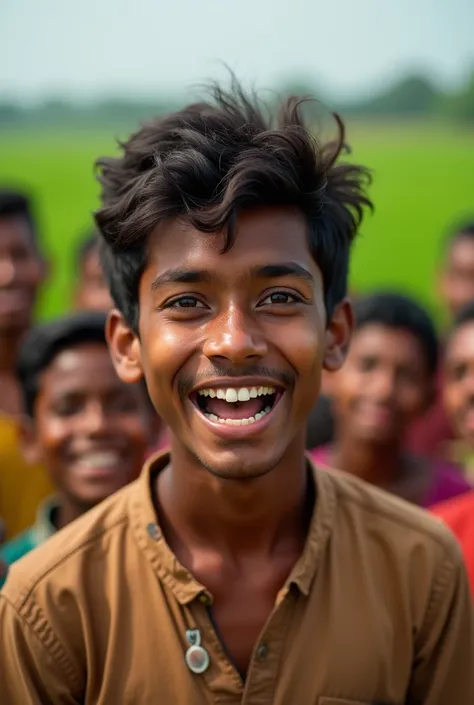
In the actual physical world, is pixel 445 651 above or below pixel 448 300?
below

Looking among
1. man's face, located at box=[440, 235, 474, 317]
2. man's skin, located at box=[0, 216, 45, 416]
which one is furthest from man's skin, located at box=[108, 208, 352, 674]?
man's face, located at box=[440, 235, 474, 317]

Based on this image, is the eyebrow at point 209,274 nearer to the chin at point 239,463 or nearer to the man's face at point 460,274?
the chin at point 239,463

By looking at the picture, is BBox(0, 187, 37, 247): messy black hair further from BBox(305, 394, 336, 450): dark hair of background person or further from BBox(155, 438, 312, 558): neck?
BBox(155, 438, 312, 558): neck

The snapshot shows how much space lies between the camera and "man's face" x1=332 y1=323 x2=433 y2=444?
11.9ft

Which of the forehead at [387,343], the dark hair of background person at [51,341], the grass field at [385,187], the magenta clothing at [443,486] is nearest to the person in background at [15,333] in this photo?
the dark hair of background person at [51,341]

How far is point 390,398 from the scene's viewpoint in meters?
3.63

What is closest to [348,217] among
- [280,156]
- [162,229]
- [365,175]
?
[365,175]

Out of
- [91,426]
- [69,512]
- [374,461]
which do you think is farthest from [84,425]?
[374,461]

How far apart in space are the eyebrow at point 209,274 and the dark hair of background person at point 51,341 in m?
1.19

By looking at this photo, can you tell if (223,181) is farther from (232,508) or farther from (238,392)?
(232,508)

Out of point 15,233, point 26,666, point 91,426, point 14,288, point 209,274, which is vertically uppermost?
point 15,233

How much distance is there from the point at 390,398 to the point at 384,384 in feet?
0.18

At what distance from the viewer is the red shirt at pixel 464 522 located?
2.73 meters

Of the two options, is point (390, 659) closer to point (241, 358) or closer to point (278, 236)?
point (241, 358)
